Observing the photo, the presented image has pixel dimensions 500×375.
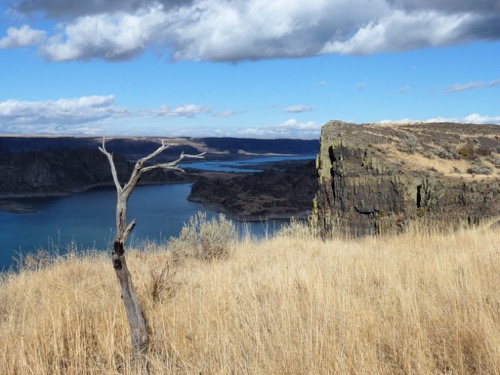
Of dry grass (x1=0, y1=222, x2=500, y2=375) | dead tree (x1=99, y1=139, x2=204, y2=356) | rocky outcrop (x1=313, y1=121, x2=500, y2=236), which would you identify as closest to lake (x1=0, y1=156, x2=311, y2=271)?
rocky outcrop (x1=313, y1=121, x2=500, y2=236)

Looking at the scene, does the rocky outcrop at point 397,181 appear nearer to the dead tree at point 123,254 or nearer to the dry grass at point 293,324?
the dry grass at point 293,324

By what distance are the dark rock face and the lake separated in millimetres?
4143

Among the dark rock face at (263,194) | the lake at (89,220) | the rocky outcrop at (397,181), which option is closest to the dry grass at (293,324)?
the rocky outcrop at (397,181)

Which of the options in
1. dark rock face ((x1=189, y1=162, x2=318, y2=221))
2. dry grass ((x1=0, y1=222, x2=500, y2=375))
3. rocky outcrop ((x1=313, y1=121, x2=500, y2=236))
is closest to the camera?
dry grass ((x1=0, y1=222, x2=500, y2=375))

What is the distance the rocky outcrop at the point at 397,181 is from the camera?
1180 centimetres

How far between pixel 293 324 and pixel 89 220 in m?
66.1

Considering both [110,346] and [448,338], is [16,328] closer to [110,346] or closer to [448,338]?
[110,346]

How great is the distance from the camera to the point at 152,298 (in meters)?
4.63

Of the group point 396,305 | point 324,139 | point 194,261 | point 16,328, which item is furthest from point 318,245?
point 324,139

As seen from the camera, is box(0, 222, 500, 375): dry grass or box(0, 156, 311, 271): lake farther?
box(0, 156, 311, 271): lake

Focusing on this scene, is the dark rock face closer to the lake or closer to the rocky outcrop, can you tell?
the lake

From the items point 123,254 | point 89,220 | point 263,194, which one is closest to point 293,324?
point 123,254

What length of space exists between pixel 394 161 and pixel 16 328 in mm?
11649

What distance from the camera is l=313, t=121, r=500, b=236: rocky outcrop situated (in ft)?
38.7
